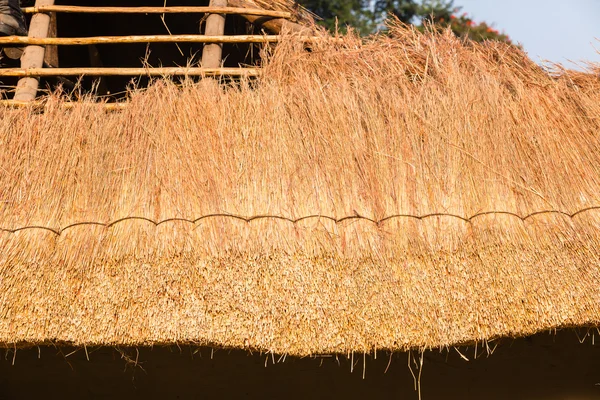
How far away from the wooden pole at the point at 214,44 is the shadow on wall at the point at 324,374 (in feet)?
5.15

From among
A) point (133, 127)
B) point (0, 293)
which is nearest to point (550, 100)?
point (133, 127)

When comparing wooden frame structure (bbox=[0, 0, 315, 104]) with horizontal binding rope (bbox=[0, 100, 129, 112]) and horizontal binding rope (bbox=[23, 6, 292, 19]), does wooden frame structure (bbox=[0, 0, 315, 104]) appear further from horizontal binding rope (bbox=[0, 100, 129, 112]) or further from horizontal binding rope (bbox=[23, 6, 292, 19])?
horizontal binding rope (bbox=[0, 100, 129, 112])

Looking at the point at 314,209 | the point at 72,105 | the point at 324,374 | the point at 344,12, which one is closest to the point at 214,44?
the point at 72,105

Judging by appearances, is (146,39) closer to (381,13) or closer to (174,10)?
(174,10)

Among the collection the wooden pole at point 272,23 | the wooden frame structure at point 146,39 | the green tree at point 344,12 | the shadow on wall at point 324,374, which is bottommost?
the green tree at point 344,12

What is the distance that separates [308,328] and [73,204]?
1.20 m

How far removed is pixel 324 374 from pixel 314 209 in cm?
95

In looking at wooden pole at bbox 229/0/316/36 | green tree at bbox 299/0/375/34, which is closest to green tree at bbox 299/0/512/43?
green tree at bbox 299/0/375/34

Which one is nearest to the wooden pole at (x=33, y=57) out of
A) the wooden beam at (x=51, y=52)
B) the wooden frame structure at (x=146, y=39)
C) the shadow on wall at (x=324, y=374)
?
the wooden frame structure at (x=146, y=39)

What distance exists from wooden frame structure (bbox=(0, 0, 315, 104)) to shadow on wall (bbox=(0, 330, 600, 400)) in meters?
1.44

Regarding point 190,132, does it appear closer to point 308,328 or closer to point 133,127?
point 133,127

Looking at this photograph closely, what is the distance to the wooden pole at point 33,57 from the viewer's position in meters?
3.84

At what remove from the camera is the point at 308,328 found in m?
2.77

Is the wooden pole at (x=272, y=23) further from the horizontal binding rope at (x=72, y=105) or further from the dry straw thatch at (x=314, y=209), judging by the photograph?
the horizontal binding rope at (x=72, y=105)
